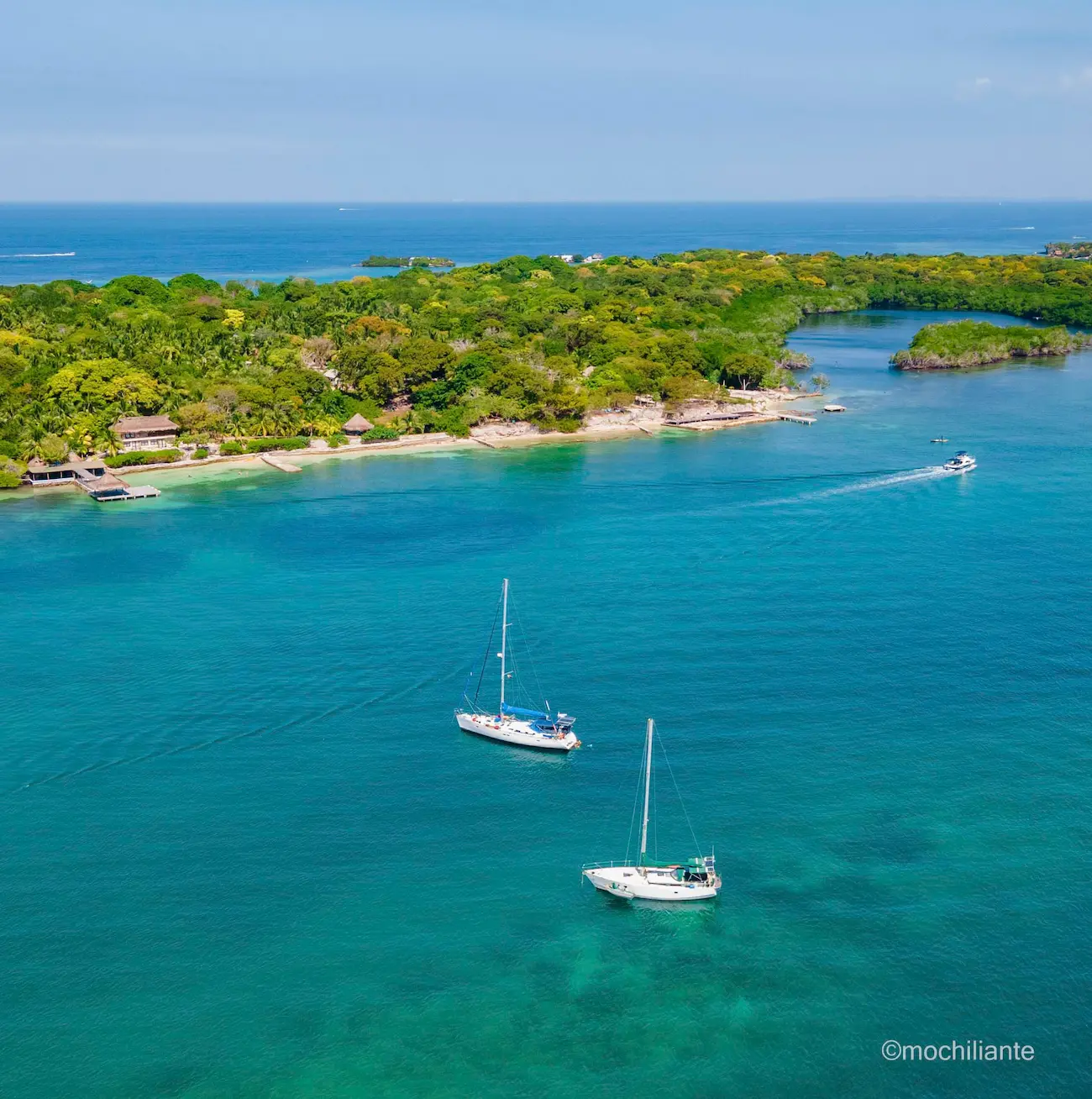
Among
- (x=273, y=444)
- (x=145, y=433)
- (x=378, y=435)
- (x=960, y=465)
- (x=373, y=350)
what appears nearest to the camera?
(x=960, y=465)

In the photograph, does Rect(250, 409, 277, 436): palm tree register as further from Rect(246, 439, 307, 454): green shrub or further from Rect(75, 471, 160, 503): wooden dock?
Rect(75, 471, 160, 503): wooden dock

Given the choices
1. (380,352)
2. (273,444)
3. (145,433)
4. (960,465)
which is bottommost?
(960,465)

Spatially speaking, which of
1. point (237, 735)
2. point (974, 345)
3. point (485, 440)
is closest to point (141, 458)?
point (485, 440)

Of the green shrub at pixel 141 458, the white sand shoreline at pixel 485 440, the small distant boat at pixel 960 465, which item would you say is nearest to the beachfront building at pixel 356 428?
the white sand shoreline at pixel 485 440

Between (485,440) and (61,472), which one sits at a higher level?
(485,440)

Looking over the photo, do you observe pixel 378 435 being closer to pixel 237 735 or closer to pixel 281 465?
pixel 281 465

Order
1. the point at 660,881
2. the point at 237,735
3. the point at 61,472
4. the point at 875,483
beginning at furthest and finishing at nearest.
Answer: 1. the point at 61,472
2. the point at 875,483
3. the point at 237,735
4. the point at 660,881

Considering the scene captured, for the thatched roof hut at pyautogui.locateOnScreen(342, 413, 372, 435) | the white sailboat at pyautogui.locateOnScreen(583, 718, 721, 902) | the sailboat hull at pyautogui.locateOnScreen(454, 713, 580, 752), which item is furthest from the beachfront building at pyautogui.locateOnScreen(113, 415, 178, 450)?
the white sailboat at pyautogui.locateOnScreen(583, 718, 721, 902)
